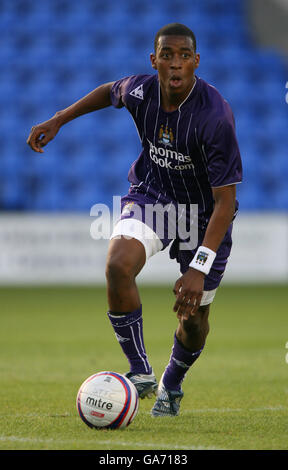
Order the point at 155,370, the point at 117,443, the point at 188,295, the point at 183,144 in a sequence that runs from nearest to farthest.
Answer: the point at 117,443
the point at 188,295
the point at 183,144
the point at 155,370

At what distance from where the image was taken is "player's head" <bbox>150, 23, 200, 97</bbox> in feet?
15.6

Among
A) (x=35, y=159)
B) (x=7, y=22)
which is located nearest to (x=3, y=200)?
(x=35, y=159)

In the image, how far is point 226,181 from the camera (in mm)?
4730

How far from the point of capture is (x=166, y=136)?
197 inches

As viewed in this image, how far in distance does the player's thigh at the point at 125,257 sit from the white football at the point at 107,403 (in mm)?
590

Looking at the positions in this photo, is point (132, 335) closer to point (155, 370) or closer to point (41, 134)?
point (41, 134)

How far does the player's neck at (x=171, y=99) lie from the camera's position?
495 centimetres

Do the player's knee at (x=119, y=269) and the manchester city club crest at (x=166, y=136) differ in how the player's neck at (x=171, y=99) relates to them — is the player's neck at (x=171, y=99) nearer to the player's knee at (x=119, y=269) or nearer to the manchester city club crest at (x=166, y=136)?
the manchester city club crest at (x=166, y=136)

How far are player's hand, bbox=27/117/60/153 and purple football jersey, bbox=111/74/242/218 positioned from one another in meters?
0.41

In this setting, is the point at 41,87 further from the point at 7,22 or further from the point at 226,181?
the point at 226,181

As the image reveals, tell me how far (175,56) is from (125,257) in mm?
1156
